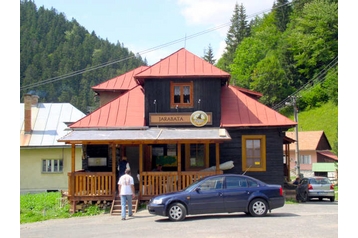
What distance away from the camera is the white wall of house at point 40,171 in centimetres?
3734

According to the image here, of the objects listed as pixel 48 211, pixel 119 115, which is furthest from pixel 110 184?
pixel 119 115

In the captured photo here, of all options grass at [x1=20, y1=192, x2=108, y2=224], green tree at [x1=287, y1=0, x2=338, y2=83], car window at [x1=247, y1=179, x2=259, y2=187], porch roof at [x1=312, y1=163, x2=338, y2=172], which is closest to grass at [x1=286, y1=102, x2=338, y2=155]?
green tree at [x1=287, y1=0, x2=338, y2=83]

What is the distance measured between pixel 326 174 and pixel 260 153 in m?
34.2

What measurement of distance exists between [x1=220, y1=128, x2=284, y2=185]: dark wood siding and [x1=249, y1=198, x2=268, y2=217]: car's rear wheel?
6.40 m

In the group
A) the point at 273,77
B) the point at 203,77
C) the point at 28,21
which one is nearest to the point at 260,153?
the point at 203,77

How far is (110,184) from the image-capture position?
846 inches

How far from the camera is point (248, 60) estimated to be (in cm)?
9306

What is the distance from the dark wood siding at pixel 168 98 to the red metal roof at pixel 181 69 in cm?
37

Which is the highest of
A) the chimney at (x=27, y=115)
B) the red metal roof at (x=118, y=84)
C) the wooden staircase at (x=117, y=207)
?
the red metal roof at (x=118, y=84)

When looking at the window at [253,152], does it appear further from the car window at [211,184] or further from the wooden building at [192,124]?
the car window at [211,184]

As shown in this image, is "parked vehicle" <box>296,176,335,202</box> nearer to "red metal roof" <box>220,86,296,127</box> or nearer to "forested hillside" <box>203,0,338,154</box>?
"red metal roof" <box>220,86,296,127</box>

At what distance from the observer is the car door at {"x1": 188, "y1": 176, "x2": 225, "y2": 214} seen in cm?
1702

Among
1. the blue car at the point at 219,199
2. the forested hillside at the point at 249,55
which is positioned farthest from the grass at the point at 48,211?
the forested hillside at the point at 249,55

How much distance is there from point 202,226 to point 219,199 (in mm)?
2205
